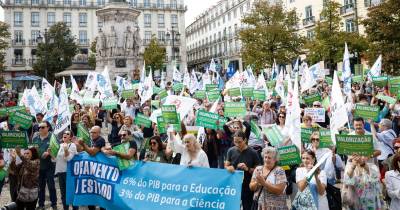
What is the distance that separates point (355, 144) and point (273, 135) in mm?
2105

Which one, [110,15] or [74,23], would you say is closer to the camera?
[110,15]

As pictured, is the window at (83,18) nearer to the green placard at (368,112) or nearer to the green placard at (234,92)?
the green placard at (234,92)

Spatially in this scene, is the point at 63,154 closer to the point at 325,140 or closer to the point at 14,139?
the point at 14,139

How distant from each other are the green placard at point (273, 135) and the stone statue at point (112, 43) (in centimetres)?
2868

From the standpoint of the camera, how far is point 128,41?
3597cm

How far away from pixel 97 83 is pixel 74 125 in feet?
19.4

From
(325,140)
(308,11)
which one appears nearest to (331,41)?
(308,11)

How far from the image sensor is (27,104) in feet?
48.0

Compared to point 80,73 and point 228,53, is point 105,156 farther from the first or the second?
point 228,53

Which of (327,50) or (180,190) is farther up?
(327,50)

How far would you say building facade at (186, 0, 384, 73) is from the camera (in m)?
52.9

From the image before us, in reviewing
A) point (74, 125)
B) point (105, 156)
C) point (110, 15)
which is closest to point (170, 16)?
point (110, 15)

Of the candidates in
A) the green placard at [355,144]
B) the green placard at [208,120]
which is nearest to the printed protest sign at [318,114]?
the green placard at [208,120]

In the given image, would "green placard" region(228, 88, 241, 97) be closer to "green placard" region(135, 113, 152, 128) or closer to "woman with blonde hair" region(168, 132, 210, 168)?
"green placard" region(135, 113, 152, 128)
